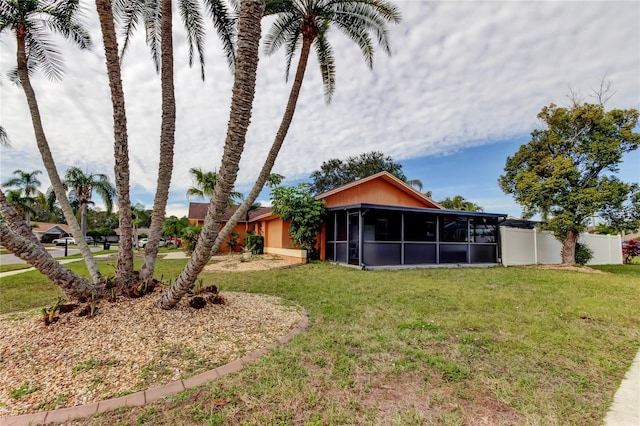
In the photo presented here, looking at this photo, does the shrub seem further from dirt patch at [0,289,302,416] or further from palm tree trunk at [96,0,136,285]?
palm tree trunk at [96,0,136,285]

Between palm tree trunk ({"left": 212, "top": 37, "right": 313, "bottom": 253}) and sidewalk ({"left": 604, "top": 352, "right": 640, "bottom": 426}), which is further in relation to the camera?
palm tree trunk ({"left": 212, "top": 37, "right": 313, "bottom": 253})

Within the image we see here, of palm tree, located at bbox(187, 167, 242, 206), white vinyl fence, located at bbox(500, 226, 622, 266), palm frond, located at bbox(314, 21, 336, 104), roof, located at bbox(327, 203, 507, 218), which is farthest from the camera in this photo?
palm tree, located at bbox(187, 167, 242, 206)

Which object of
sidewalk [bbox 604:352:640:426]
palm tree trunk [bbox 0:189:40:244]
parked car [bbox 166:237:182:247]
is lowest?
sidewalk [bbox 604:352:640:426]

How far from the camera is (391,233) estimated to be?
545 inches

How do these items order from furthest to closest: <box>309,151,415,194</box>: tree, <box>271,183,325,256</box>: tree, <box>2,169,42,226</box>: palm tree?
1. <box>309,151,415,194</box>: tree
2. <box>2,169,42,226</box>: palm tree
3. <box>271,183,325,256</box>: tree

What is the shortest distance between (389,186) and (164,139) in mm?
13988

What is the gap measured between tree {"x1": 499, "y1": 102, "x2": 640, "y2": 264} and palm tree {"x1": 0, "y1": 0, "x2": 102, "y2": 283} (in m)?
17.3

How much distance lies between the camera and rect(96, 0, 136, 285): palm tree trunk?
5.07 metres

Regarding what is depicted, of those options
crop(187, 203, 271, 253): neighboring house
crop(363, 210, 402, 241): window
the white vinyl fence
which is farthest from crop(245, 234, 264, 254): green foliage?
the white vinyl fence

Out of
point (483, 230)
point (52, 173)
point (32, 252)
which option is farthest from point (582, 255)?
point (52, 173)

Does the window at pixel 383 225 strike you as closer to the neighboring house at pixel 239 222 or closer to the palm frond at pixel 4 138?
the neighboring house at pixel 239 222

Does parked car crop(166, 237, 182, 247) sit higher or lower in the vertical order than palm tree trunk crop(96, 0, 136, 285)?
lower

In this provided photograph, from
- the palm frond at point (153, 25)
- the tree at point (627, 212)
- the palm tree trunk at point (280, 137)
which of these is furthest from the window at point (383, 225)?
the tree at point (627, 212)

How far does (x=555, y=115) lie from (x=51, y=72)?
64.2ft
